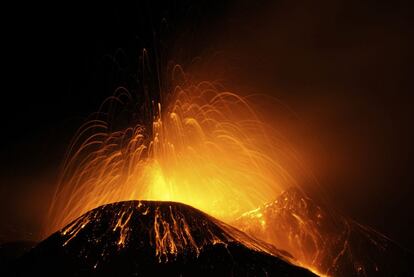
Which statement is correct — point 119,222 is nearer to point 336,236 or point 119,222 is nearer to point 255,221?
point 255,221

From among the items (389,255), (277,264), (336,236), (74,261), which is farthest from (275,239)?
(74,261)

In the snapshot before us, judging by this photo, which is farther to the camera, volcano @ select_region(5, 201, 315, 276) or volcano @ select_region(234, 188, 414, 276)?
volcano @ select_region(234, 188, 414, 276)

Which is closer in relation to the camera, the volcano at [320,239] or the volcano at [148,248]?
the volcano at [148,248]

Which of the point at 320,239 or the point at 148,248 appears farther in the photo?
the point at 320,239
